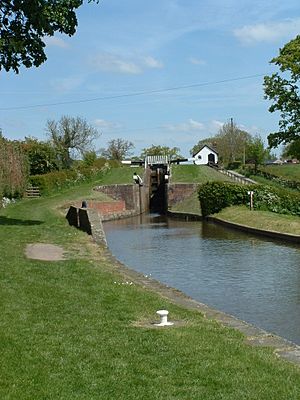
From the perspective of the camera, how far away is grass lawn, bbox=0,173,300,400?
5.13m

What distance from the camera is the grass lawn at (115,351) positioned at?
513 centimetres

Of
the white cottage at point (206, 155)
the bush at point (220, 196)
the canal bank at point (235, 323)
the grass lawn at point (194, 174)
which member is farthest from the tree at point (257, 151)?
the canal bank at point (235, 323)

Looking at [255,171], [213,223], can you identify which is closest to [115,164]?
[255,171]

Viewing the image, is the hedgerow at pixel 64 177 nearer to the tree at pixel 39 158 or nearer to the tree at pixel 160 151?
the tree at pixel 39 158

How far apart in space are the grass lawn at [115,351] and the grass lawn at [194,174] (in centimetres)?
A: 4056

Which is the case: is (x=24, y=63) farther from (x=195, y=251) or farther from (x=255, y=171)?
(x=255, y=171)

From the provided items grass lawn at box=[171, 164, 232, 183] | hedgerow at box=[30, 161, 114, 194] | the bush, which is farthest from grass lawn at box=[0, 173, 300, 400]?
grass lawn at box=[171, 164, 232, 183]

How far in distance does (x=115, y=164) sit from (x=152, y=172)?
866cm

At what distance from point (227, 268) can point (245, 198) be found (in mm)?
18012

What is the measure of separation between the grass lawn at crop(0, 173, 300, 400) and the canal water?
2.62m

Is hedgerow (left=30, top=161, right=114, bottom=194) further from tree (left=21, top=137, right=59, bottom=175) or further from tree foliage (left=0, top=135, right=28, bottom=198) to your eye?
tree foliage (left=0, top=135, right=28, bottom=198)

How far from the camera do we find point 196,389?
203 inches

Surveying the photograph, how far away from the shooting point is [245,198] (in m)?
35.6

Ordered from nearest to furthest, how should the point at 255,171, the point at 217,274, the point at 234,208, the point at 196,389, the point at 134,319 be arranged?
the point at 196,389 < the point at 134,319 < the point at 217,274 < the point at 234,208 < the point at 255,171
